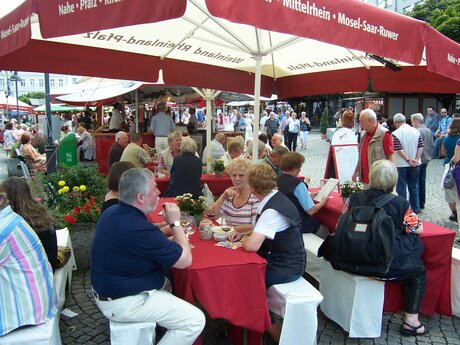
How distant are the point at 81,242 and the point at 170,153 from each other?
8.16 ft

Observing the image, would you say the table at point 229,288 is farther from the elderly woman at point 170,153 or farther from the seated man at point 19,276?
the elderly woman at point 170,153

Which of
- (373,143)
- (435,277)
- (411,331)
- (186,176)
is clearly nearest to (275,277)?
(411,331)

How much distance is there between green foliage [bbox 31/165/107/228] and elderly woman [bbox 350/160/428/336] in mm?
3171

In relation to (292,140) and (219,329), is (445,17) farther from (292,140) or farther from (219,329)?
(219,329)

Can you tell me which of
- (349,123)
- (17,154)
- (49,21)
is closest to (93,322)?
(49,21)

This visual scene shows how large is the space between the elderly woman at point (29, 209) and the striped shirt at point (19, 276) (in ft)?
1.34

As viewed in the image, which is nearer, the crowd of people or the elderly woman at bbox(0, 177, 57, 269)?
the crowd of people

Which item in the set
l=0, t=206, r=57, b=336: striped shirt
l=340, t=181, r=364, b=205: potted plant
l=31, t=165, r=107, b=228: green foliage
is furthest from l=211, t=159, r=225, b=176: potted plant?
l=0, t=206, r=57, b=336: striped shirt

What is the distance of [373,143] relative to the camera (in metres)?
5.61

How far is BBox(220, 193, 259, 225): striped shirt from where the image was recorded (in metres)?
4.07

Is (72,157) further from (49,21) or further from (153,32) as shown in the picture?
(49,21)

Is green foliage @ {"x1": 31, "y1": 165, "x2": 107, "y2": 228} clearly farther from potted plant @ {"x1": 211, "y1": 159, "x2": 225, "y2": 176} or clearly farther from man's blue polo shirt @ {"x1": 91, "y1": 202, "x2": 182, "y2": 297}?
man's blue polo shirt @ {"x1": 91, "y1": 202, "x2": 182, "y2": 297}

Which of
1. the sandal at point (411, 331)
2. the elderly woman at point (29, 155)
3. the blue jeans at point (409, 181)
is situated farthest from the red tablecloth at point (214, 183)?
the elderly woman at point (29, 155)

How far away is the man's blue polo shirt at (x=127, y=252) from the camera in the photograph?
2576mm
